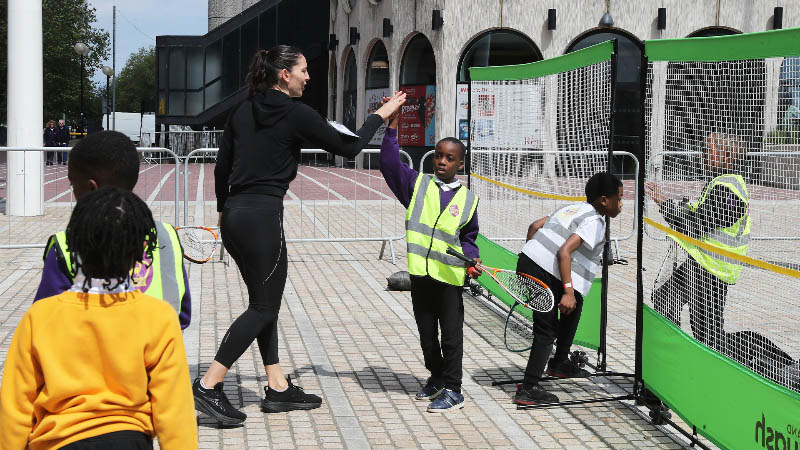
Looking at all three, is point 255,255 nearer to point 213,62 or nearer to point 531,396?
point 531,396

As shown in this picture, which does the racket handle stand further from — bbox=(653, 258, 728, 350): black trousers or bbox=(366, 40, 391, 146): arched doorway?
bbox=(366, 40, 391, 146): arched doorway

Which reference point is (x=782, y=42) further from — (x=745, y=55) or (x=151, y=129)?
(x=151, y=129)

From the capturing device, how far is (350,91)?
37031 millimetres

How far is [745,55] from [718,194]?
2.57ft

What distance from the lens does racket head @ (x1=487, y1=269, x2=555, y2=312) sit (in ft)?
18.5

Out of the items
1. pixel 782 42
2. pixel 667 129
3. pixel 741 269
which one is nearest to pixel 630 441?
pixel 741 269

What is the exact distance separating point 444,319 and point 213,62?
39492 millimetres

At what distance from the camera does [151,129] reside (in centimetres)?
6544

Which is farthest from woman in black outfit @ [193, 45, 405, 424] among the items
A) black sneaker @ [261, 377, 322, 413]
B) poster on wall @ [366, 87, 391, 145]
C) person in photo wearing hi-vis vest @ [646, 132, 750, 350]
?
poster on wall @ [366, 87, 391, 145]

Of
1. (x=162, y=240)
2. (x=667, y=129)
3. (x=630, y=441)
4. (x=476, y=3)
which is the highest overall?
(x=476, y=3)

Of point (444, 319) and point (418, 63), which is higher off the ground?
point (418, 63)

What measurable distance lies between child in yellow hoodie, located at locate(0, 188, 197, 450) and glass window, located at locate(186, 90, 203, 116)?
42060mm

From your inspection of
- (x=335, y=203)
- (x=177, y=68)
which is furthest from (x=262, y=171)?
(x=177, y=68)

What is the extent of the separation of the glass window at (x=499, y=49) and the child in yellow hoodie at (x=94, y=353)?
2600cm
